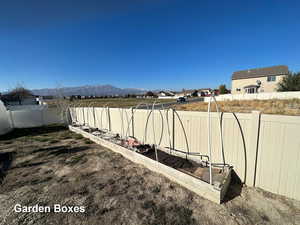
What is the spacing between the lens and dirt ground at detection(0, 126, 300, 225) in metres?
2.23

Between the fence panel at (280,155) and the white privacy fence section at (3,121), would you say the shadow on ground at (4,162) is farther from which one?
the fence panel at (280,155)

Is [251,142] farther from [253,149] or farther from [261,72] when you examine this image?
[261,72]

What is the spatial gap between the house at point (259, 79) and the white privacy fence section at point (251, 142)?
98.5 ft

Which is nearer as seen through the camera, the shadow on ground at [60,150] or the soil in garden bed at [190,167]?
the soil in garden bed at [190,167]

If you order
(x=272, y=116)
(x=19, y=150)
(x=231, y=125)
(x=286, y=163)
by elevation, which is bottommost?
(x=19, y=150)

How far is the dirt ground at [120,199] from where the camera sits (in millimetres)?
2228

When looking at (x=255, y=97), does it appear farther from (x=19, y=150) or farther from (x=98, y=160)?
(x=19, y=150)

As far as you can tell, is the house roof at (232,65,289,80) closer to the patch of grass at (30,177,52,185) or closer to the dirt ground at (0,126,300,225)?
the dirt ground at (0,126,300,225)

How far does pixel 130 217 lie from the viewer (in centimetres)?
227

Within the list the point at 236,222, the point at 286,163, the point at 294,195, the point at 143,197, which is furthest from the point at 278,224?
the point at 143,197

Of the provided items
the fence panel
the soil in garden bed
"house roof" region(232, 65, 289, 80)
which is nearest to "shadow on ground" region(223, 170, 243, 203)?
the soil in garden bed

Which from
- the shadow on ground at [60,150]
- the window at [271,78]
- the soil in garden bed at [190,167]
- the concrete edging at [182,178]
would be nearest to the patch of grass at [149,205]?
the concrete edging at [182,178]

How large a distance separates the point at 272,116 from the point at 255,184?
4.98 ft

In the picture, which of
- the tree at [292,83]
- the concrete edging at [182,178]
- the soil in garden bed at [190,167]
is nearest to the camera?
the concrete edging at [182,178]
